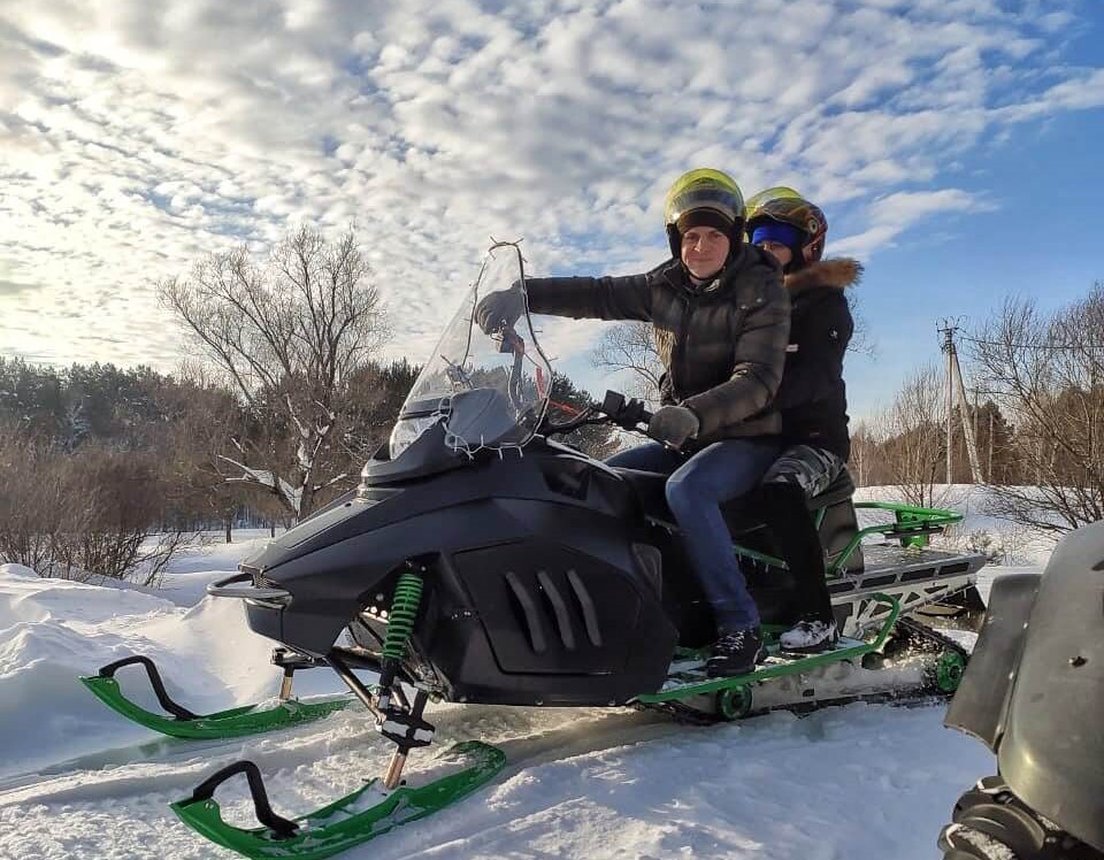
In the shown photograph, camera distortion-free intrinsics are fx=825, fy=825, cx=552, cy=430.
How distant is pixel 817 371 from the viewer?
12.3 ft

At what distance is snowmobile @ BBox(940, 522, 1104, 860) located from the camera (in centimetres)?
95

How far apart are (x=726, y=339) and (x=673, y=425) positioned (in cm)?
65

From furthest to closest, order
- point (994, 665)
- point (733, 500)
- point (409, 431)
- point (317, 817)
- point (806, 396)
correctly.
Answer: point (806, 396)
point (733, 500)
point (409, 431)
point (317, 817)
point (994, 665)

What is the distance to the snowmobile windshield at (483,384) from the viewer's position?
2.87 meters

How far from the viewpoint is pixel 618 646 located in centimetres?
290

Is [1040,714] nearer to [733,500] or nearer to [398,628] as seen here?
[398,628]

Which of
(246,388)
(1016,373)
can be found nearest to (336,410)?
(246,388)

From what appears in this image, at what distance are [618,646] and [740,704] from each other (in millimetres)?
939

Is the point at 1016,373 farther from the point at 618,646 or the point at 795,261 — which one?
the point at 618,646

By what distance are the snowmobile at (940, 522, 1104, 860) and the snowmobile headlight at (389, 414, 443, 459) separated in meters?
1.93

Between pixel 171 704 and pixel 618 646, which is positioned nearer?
pixel 618 646

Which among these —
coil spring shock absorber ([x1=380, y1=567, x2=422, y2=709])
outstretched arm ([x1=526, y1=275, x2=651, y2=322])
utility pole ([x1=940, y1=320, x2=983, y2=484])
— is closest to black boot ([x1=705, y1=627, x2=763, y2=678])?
coil spring shock absorber ([x1=380, y1=567, x2=422, y2=709])

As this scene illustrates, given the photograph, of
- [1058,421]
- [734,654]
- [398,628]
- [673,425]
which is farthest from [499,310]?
[1058,421]

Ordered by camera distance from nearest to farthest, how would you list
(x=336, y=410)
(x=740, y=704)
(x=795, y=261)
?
(x=740, y=704) → (x=795, y=261) → (x=336, y=410)
